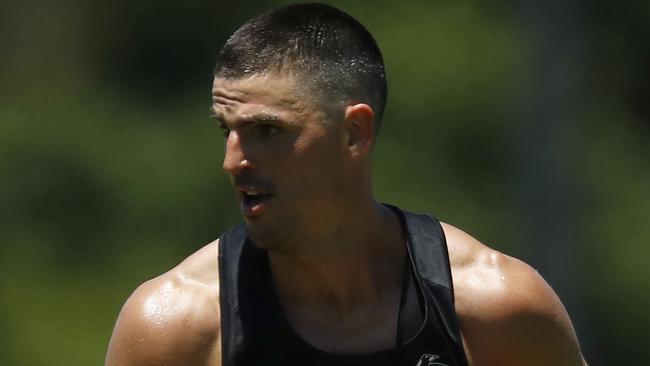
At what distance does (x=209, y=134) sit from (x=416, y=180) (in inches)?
64.8

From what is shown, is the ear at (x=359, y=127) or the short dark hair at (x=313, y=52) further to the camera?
the ear at (x=359, y=127)

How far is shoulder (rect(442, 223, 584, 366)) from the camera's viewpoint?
4113 mm

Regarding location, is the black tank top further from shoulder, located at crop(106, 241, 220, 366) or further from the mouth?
the mouth

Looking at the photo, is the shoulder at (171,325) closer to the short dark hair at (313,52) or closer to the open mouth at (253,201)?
the open mouth at (253,201)

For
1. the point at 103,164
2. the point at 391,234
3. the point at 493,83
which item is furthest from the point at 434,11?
the point at 391,234

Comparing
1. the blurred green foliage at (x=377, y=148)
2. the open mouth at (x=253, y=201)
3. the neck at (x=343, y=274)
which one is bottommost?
the blurred green foliage at (x=377, y=148)

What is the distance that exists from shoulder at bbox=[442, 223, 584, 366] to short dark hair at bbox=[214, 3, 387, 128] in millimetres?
443

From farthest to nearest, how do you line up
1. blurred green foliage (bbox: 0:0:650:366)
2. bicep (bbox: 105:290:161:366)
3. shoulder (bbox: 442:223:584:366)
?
blurred green foliage (bbox: 0:0:650:366)
shoulder (bbox: 442:223:584:366)
bicep (bbox: 105:290:161:366)

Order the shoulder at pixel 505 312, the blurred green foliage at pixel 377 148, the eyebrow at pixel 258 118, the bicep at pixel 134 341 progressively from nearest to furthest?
the eyebrow at pixel 258 118 < the bicep at pixel 134 341 < the shoulder at pixel 505 312 < the blurred green foliage at pixel 377 148

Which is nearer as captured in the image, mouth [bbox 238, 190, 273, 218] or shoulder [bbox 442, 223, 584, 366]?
mouth [bbox 238, 190, 273, 218]

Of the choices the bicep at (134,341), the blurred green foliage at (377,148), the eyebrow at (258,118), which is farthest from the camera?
the blurred green foliage at (377,148)

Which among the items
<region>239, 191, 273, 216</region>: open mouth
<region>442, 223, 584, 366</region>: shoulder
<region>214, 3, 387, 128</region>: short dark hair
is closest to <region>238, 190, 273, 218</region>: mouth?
<region>239, 191, 273, 216</region>: open mouth

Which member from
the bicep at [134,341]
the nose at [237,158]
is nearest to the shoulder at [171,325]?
the bicep at [134,341]

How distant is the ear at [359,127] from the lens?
4055 mm
